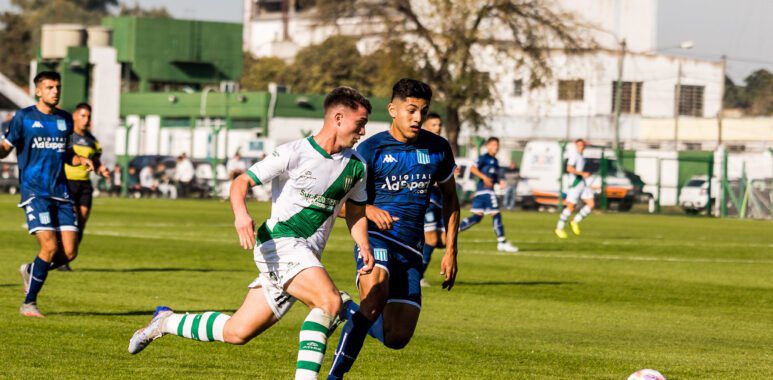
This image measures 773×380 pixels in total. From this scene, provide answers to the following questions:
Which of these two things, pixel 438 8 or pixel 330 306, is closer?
pixel 330 306

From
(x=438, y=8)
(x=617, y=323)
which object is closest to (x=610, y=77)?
(x=438, y=8)

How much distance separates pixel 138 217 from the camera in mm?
38906

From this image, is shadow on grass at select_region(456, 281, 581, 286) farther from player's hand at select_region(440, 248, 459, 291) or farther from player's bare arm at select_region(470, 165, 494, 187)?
player's hand at select_region(440, 248, 459, 291)

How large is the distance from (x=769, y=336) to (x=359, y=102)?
7.29 metres

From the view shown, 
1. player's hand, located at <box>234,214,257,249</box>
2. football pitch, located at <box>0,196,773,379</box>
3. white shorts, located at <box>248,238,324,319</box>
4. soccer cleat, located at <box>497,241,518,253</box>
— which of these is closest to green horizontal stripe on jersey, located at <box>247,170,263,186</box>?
player's hand, located at <box>234,214,257,249</box>

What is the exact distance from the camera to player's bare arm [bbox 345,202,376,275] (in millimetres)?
9039

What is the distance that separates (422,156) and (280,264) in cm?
194

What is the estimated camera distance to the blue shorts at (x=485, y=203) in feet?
85.7

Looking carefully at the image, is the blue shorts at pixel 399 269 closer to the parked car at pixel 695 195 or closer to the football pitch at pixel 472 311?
the football pitch at pixel 472 311

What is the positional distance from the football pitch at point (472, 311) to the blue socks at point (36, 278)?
0.31 meters

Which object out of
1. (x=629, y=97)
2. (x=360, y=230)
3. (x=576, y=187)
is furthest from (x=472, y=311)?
(x=629, y=97)

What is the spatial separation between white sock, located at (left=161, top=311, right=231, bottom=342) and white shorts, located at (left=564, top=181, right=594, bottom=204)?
25.3 m

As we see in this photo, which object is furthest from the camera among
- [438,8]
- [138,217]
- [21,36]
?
[21,36]

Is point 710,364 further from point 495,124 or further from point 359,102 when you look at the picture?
point 495,124
